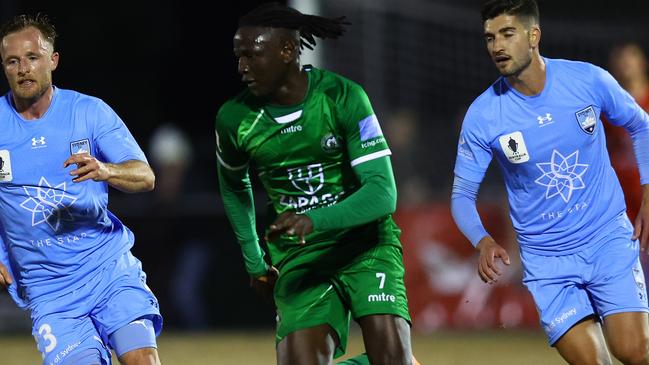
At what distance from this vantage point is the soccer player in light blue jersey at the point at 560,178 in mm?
6797

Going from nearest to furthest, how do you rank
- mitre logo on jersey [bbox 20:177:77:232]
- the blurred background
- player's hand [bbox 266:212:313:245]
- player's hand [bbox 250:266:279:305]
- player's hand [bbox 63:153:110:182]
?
player's hand [bbox 266:212:313:245] → player's hand [bbox 63:153:110:182] → mitre logo on jersey [bbox 20:177:77:232] → player's hand [bbox 250:266:279:305] → the blurred background

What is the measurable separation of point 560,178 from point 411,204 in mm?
7461

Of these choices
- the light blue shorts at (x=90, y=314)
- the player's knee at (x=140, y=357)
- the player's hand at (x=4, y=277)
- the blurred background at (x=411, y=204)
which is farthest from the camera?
the blurred background at (x=411, y=204)

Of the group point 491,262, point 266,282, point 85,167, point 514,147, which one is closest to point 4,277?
point 85,167

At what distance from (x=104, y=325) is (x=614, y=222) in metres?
2.85

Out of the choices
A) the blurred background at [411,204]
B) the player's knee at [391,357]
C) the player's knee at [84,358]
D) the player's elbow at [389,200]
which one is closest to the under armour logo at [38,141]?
the player's knee at [84,358]

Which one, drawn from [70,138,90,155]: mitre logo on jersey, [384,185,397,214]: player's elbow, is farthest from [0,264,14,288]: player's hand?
[384,185,397,214]: player's elbow

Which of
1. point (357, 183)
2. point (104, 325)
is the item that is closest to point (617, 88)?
point (357, 183)

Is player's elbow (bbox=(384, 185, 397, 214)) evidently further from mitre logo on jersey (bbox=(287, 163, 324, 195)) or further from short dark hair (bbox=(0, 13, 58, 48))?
short dark hair (bbox=(0, 13, 58, 48))

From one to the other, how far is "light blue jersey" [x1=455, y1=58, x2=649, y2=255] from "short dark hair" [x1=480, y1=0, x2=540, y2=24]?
1.12 feet

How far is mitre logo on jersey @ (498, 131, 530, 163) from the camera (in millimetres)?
6879

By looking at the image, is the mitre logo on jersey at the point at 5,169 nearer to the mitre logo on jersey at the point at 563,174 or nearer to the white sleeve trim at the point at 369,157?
the white sleeve trim at the point at 369,157

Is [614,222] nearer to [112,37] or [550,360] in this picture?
[550,360]

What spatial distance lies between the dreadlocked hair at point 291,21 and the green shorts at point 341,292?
125 centimetres
